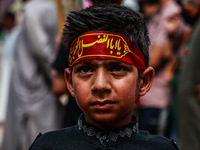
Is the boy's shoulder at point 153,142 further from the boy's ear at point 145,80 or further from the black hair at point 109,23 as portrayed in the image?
the black hair at point 109,23

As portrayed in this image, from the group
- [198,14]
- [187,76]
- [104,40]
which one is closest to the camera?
[104,40]

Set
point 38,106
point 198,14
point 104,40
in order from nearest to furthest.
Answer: point 104,40 → point 38,106 → point 198,14

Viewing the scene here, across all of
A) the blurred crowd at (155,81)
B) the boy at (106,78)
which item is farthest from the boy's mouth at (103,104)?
the blurred crowd at (155,81)

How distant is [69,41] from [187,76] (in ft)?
9.22

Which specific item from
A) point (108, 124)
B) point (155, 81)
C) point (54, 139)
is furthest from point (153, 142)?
point (155, 81)

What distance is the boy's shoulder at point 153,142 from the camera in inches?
100

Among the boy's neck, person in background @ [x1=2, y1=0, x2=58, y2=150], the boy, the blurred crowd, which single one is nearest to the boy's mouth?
the boy

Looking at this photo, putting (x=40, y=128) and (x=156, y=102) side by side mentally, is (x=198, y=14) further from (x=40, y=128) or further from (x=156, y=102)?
(x=40, y=128)

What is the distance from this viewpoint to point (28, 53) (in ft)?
18.4

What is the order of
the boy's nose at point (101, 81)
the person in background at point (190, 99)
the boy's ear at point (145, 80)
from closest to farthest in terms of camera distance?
the boy's nose at point (101, 81), the boy's ear at point (145, 80), the person in background at point (190, 99)

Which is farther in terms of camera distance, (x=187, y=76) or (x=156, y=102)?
(x=156, y=102)

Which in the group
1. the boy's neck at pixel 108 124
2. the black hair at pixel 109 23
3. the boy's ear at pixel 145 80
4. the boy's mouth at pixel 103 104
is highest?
the black hair at pixel 109 23

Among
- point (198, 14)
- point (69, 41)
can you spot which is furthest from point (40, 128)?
point (69, 41)

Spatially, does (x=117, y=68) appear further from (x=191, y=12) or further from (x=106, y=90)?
(x=191, y=12)
